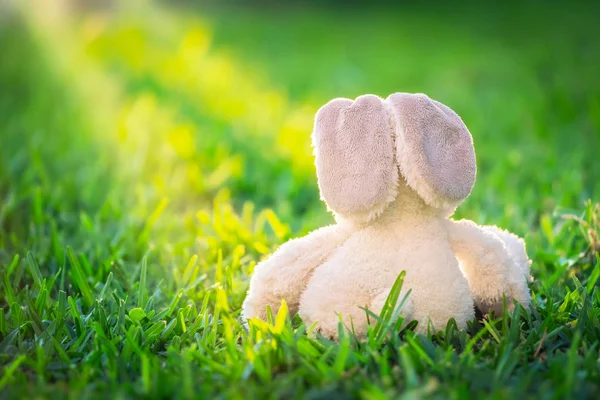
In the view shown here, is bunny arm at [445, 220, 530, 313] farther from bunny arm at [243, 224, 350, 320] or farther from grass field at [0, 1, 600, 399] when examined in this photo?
bunny arm at [243, 224, 350, 320]

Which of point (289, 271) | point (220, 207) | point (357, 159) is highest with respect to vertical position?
point (357, 159)

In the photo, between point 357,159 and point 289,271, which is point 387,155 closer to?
point 357,159

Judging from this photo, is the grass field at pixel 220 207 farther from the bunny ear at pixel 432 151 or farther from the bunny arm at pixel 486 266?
the bunny ear at pixel 432 151

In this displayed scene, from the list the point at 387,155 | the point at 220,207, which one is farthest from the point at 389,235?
the point at 220,207

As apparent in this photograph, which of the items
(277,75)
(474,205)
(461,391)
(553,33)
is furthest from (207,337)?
(553,33)

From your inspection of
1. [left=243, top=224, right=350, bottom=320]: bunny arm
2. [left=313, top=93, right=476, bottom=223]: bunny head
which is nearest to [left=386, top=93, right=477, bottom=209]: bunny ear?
[left=313, top=93, right=476, bottom=223]: bunny head
